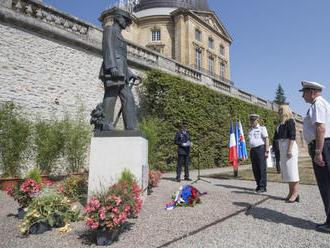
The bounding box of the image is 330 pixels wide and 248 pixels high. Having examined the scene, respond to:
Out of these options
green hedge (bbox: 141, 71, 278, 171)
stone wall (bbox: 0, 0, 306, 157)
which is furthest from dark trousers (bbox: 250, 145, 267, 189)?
stone wall (bbox: 0, 0, 306, 157)

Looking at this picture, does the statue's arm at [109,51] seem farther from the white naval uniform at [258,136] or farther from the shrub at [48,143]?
the shrub at [48,143]

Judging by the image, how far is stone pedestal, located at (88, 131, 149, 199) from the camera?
3.97 meters

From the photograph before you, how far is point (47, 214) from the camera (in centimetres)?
298

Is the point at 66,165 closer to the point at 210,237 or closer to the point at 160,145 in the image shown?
the point at 160,145

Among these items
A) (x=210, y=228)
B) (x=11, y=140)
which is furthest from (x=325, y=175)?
(x=11, y=140)

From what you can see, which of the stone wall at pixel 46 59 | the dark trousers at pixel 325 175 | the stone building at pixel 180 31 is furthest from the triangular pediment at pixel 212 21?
the dark trousers at pixel 325 175

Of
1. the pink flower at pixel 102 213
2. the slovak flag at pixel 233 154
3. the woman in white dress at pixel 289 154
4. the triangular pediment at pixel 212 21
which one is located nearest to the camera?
the pink flower at pixel 102 213

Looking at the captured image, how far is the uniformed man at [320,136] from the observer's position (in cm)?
286

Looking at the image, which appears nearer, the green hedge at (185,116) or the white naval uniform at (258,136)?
the white naval uniform at (258,136)

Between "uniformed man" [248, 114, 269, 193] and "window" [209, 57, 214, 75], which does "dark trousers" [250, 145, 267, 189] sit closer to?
"uniformed man" [248, 114, 269, 193]

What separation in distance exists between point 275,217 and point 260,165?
2.01 m

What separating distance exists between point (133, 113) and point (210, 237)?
2.85 meters

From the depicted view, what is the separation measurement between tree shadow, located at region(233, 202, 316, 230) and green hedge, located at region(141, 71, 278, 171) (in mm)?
5306

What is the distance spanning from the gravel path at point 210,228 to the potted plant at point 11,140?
2743 mm
